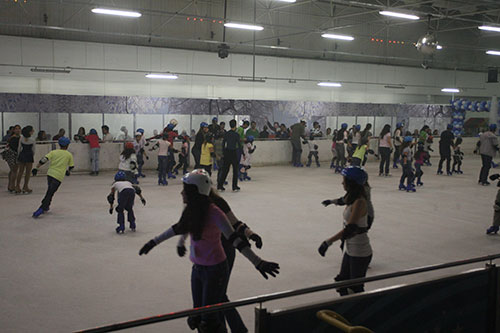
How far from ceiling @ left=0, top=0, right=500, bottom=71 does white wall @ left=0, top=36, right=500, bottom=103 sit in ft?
1.50

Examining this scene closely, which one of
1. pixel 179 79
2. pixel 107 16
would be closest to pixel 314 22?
pixel 179 79

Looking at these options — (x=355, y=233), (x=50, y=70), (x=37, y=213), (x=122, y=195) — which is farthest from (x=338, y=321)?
(x=50, y=70)

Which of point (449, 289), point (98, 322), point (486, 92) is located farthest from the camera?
point (486, 92)

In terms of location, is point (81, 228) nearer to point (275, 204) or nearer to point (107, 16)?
point (275, 204)

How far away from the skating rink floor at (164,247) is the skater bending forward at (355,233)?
38.0 inches

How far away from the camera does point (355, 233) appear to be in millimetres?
4367

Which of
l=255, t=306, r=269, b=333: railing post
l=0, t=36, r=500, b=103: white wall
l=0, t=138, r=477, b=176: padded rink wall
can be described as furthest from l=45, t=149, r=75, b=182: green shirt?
l=0, t=36, r=500, b=103: white wall

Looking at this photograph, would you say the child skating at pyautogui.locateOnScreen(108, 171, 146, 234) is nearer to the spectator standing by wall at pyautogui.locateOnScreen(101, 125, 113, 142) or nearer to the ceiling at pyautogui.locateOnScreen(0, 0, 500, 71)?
the spectator standing by wall at pyautogui.locateOnScreen(101, 125, 113, 142)

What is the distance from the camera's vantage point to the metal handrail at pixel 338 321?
2.68 meters

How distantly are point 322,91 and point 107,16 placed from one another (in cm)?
1123

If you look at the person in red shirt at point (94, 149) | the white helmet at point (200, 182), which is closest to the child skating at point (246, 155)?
the person in red shirt at point (94, 149)

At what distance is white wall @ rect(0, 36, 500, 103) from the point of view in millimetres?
18578

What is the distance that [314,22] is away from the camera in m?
24.6

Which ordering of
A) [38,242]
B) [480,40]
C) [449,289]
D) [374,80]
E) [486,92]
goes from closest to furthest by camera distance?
[449,289] < [38,242] < [374,80] < [480,40] < [486,92]
